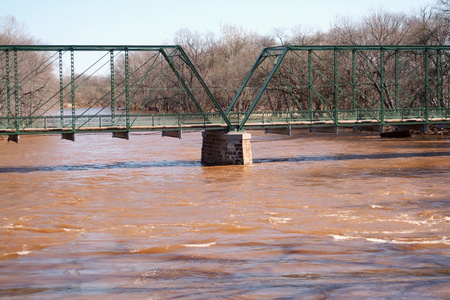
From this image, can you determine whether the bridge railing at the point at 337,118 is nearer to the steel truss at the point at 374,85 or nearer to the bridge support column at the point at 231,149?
the steel truss at the point at 374,85

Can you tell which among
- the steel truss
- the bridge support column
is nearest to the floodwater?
the bridge support column

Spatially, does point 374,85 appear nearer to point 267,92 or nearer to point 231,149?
point 267,92

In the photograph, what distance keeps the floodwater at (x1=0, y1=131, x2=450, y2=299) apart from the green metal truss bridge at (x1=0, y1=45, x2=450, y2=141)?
2803 millimetres

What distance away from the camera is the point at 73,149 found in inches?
1927

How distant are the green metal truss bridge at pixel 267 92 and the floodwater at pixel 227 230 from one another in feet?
9.20

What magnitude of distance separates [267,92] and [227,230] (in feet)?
166

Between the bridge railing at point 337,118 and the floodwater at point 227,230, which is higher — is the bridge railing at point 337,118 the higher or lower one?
the higher one

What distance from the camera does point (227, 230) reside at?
18.9 meters

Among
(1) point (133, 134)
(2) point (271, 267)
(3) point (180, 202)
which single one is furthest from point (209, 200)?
(1) point (133, 134)

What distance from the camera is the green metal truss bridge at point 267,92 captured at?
1328 inches

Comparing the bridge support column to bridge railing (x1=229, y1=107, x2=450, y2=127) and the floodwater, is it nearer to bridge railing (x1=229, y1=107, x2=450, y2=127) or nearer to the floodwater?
the floodwater

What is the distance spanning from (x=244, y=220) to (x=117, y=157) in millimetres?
23173

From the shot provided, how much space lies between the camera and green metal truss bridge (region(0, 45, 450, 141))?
3372 centimetres

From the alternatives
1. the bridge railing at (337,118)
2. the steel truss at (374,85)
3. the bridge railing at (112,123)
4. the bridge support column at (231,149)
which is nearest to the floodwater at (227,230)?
the bridge support column at (231,149)
